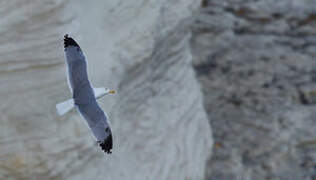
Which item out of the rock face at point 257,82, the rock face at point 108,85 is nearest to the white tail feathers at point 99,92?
the rock face at point 108,85

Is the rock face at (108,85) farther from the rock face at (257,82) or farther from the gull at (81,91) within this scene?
the gull at (81,91)

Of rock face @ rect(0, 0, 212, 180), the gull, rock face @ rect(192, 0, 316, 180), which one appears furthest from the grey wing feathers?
rock face @ rect(192, 0, 316, 180)

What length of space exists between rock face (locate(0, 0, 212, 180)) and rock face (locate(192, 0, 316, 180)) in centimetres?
17

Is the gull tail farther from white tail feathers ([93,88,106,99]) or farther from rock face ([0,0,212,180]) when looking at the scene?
rock face ([0,0,212,180])

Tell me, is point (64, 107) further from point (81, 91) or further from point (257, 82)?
point (257, 82)

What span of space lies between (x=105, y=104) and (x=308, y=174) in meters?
0.89

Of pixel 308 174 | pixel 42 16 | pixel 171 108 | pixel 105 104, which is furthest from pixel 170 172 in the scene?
pixel 42 16

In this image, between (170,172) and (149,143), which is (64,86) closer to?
(149,143)

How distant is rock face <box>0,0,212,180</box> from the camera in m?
1.28

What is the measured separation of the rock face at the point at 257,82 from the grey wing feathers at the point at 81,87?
3.60ft

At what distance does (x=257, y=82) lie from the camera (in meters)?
2.10

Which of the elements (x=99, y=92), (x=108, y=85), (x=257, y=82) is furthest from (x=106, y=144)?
(x=257, y=82)

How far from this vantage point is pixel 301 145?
2.01 meters

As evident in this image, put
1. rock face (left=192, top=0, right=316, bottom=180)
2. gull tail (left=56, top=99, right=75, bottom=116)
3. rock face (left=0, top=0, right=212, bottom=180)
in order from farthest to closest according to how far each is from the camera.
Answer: rock face (left=192, top=0, right=316, bottom=180)
rock face (left=0, top=0, right=212, bottom=180)
gull tail (left=56, top=99, right=75, bottom=116)
